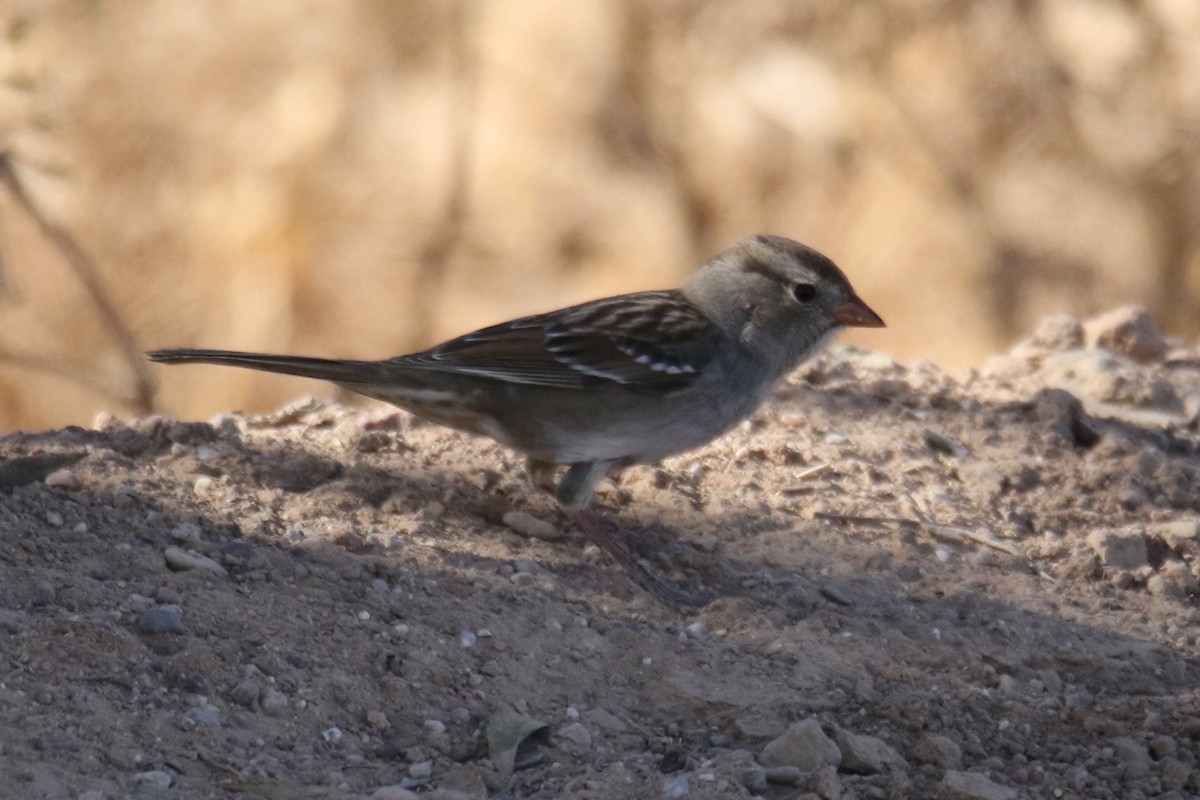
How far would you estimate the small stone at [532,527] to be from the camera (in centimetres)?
519

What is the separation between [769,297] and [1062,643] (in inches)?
62.3

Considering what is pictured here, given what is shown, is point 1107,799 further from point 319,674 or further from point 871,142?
point 871,142

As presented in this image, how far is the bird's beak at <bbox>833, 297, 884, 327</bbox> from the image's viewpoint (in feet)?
18.5

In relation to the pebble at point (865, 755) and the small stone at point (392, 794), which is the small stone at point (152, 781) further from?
the pebble at point (865, 755)

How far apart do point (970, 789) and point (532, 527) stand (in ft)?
6.30

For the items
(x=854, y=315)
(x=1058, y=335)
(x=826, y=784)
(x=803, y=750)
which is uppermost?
(x=1058, y=335)

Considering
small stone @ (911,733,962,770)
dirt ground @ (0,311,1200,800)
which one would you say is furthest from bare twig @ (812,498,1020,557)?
small stone @ (911,733,962,770)

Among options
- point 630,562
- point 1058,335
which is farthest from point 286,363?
point 1058,335

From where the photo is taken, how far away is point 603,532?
5.12 meters

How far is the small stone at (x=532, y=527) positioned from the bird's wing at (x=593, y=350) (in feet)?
1.50

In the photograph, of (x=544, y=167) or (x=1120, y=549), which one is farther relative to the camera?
(x=544, y=167)

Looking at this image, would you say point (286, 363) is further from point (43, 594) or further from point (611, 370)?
point (43, 594)

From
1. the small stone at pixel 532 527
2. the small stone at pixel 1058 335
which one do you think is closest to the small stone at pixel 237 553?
the small stone at pixel 532 527

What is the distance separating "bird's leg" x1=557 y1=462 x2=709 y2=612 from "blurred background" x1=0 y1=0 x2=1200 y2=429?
4701 mm
